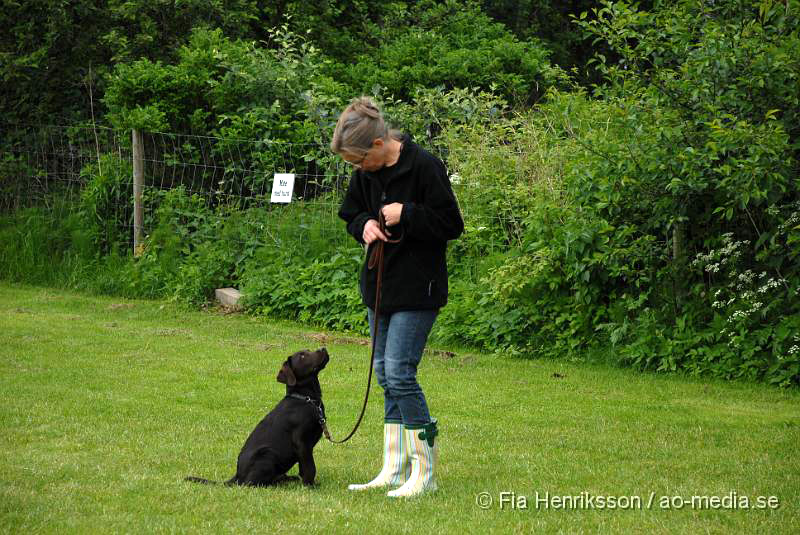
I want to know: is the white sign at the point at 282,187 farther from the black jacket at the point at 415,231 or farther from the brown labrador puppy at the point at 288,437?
the black jacket at the point at 415,231

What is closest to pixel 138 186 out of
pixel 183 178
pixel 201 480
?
pixel 183 178

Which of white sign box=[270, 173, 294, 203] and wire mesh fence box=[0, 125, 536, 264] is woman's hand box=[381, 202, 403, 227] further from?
white sign box=[270, 173, 294, 203]

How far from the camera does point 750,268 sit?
888 centimetres

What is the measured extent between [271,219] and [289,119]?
5.34ft

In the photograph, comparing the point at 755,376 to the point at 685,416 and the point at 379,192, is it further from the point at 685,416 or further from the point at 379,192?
the point at 379,192

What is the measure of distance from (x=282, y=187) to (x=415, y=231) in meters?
7.58

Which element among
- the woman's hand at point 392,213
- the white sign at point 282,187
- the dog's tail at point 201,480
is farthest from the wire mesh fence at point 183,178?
the dog's tail at point 201,480

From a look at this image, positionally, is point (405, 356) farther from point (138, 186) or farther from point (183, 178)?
point (138, 186)

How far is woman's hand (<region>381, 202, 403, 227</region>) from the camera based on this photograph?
193 inches

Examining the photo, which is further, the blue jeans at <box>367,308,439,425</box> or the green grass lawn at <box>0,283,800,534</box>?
the blue jeans at <box>367,308,439,425</box>

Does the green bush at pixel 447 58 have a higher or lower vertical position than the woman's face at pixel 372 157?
higher

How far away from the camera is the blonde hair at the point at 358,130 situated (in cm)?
489

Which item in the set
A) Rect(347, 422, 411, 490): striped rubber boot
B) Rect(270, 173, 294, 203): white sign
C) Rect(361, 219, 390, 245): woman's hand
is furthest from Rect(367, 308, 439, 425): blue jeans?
Rect(270, 173, 294, 203): white sign

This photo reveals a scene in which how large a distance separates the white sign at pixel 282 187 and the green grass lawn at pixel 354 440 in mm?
2097
